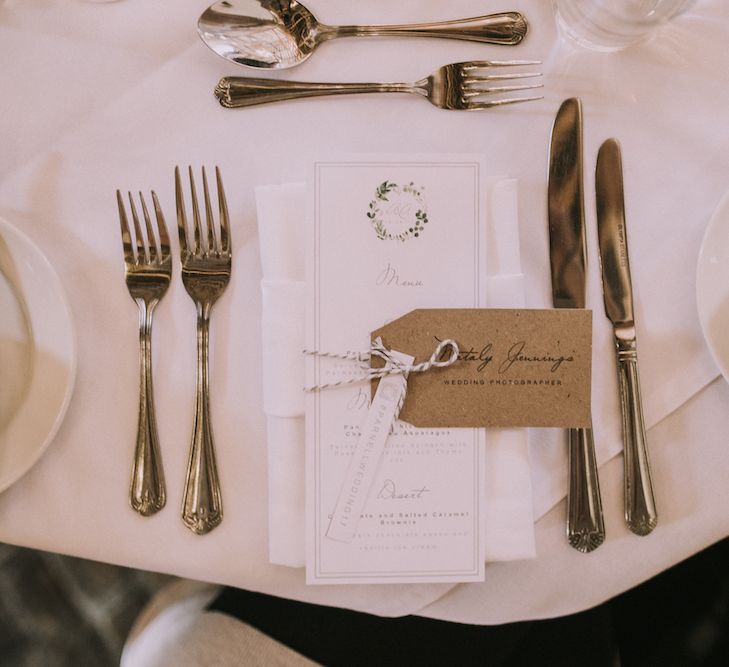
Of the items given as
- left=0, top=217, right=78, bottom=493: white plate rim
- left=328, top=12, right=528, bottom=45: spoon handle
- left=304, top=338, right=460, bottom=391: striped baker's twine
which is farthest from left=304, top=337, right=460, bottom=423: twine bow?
left=328, top=12, right=528, bottom=45: spoon handle

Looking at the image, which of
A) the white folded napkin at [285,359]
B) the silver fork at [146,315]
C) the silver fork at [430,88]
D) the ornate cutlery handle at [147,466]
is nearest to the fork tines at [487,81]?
the silver fork at [430,88]

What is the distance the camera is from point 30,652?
3.43 ft

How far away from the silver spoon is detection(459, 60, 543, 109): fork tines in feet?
0.11

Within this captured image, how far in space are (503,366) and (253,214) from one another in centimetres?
30

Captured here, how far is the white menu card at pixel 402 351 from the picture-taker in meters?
0.56

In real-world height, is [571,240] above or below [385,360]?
above

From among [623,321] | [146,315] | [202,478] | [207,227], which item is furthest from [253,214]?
[623,321]

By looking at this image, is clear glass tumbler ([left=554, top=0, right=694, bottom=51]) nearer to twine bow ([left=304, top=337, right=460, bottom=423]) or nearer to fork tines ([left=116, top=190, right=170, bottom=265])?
twine bow ([left=304, top=337, right=460, bottom=423])

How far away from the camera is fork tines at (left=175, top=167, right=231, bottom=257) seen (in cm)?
59

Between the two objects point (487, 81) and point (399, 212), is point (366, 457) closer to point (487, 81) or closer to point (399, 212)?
point (399, 212)

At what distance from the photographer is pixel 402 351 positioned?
1.82 ft

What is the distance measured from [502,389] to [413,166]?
0.23 meters

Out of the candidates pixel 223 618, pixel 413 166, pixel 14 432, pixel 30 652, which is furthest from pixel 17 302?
pixel 30 652

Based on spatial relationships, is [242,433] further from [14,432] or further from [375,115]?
[375,115]
